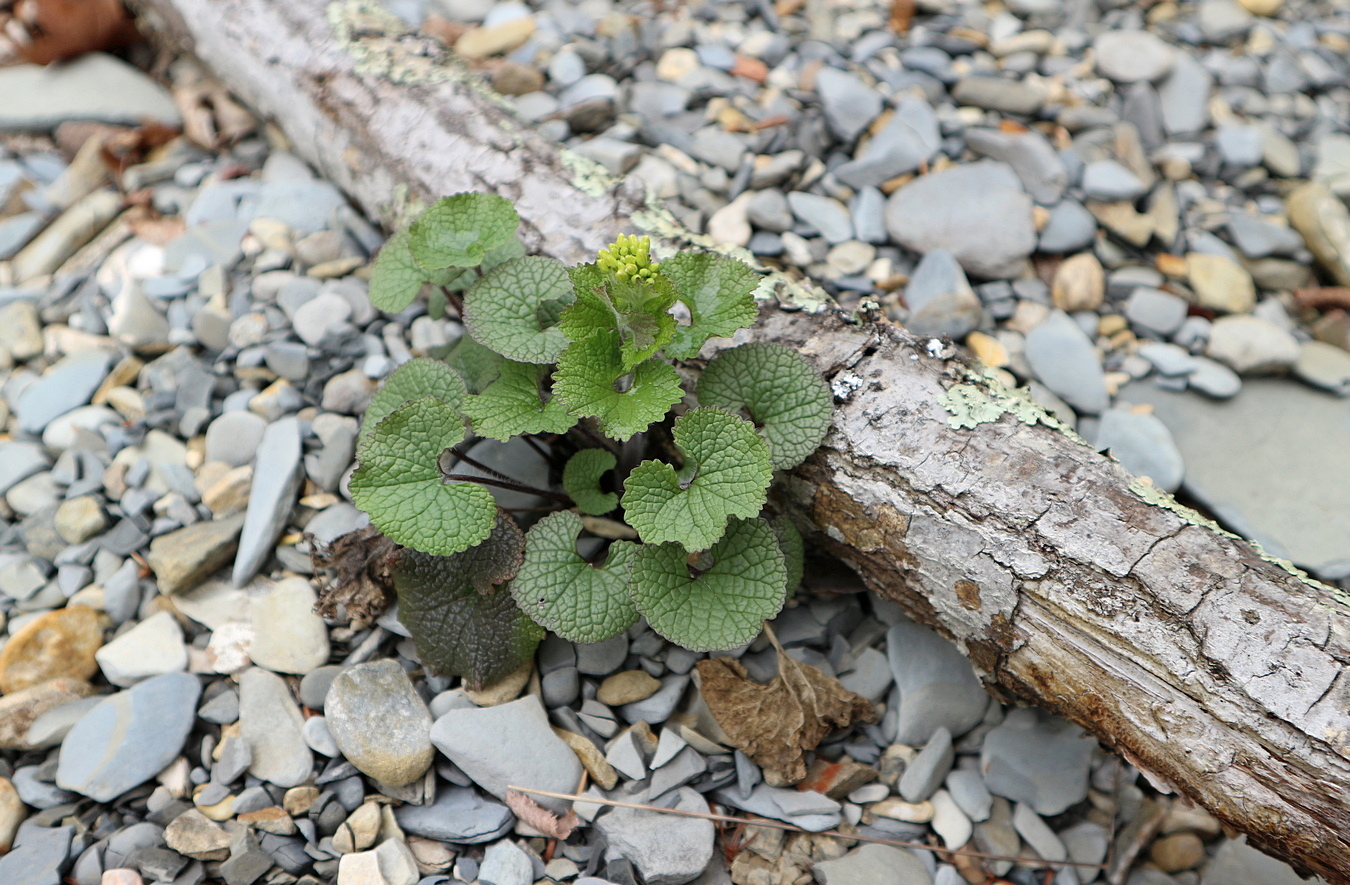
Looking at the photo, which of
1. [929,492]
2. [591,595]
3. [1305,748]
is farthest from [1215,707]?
→ [591,595]

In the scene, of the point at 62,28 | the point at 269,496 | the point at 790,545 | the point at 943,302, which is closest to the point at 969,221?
the point at 943,302

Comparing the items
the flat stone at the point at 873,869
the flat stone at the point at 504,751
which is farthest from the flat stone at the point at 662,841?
the flat stone at the point at 873,869

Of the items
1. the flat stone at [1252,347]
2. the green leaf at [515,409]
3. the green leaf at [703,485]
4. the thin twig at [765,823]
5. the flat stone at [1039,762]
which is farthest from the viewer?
the flat stone at [1252,347]

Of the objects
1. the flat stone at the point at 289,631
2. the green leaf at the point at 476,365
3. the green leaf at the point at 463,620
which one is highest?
the green leaf at the point at 476,365

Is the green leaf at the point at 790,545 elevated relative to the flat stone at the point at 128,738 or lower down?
elevated

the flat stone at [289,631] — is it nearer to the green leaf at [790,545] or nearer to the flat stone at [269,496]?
the flat stone at [269,496]

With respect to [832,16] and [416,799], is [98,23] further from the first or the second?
[416,799]
